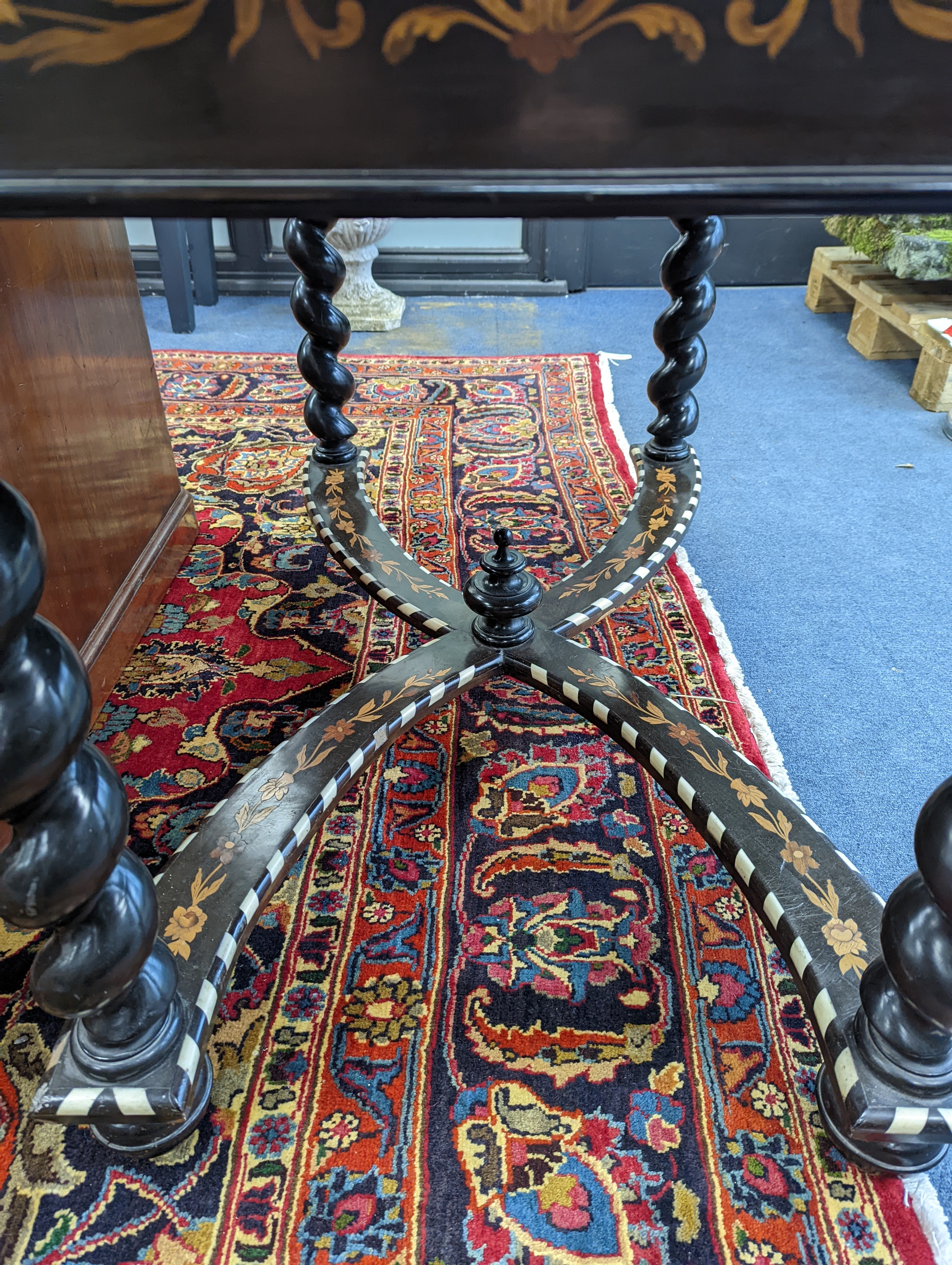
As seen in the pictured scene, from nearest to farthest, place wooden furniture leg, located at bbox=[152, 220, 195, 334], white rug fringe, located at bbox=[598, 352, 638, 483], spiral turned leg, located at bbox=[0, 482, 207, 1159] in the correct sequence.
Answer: spiral turned leg, located at bbox=[0, 482, 207, 1159] < white rug fringe, located at bbox=[598, 352, 638, 483] < wooden furniture leg, located at bbox=[152, 220, 195, 334]

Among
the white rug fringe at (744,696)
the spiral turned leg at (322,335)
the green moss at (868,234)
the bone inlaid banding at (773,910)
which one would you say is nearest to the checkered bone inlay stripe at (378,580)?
the spiral turned leg at (322,335)

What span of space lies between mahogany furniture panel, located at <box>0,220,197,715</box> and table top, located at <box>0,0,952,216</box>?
2.25 ft

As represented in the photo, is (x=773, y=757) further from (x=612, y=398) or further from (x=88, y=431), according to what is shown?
(x=612, y=398)

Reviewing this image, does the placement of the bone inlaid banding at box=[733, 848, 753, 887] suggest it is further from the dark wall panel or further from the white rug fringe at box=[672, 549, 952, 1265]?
the dark wall panel

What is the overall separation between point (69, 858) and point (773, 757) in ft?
2.66

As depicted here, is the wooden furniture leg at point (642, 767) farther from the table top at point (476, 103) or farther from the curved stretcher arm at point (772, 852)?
the table top at point (476, 103)

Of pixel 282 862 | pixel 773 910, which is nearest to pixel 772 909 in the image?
pixel 773 910

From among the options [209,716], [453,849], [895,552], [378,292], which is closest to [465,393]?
[378,292]

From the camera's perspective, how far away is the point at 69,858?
1.68 ft

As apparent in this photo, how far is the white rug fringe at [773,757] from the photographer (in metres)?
0.65

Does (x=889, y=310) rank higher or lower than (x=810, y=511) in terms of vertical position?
higher

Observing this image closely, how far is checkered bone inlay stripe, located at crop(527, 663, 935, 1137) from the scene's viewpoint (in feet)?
1.99

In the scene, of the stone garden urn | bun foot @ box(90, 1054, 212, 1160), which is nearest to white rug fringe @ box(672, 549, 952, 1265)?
bun foot @ box(90, 1054, 212, 1160)

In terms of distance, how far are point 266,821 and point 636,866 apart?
0.40m
